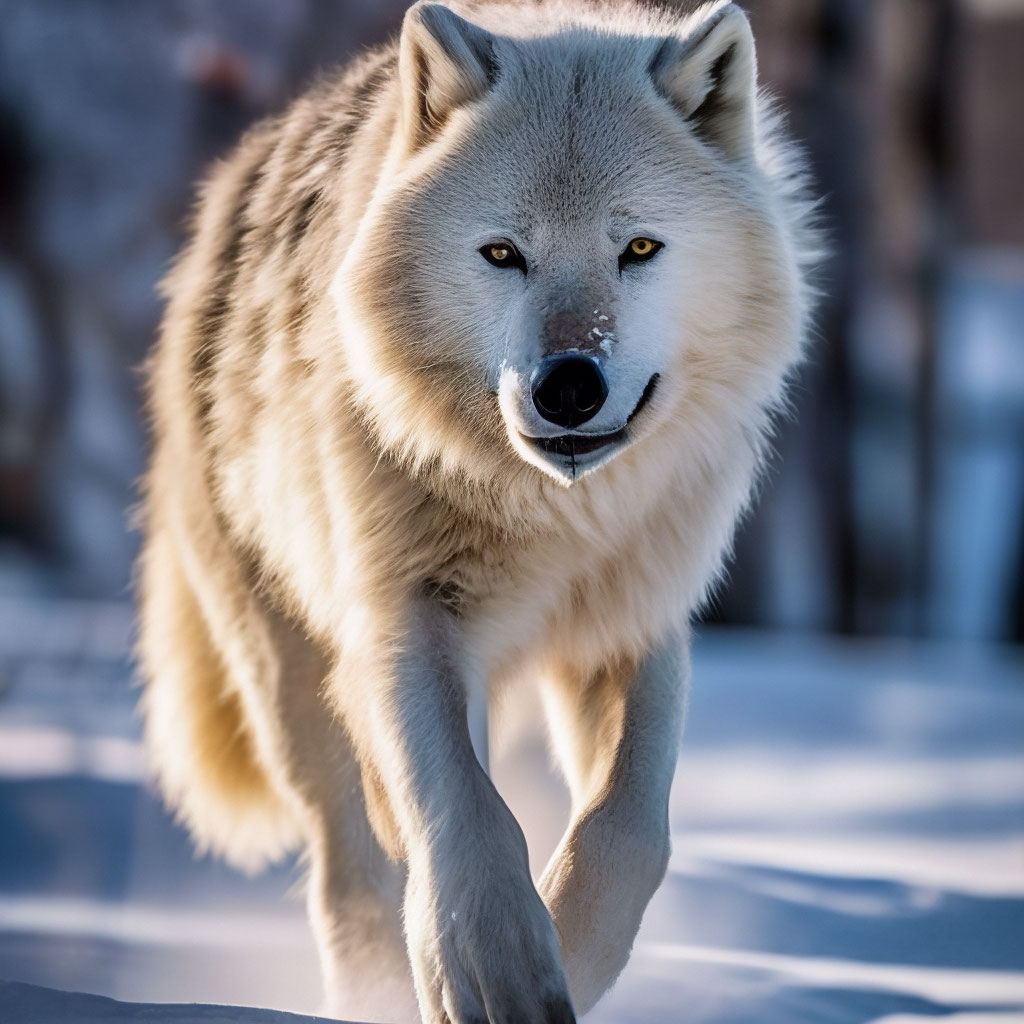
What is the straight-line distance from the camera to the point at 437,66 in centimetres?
212

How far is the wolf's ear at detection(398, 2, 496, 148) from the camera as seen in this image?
6.81 feet

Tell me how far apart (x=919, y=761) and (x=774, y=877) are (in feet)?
3.92

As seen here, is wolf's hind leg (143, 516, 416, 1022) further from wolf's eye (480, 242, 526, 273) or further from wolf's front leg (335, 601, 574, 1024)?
wolf's eye (480, 242, 526, 273)

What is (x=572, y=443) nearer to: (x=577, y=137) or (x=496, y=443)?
(x=496, y=443)

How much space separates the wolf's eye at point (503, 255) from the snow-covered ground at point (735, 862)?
1152 mm

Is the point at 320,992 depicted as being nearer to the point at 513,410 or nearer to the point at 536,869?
the point at 536,869

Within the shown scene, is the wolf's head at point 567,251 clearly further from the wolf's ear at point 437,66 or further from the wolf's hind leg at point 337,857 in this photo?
the wolf's hind leg at point 337,857

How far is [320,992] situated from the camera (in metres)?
2.89

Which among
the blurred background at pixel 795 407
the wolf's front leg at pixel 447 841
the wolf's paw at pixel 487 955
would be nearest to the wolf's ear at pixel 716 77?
the wolf's front leg at pixel 447 841

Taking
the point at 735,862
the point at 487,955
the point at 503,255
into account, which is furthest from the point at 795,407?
the point at 487,955

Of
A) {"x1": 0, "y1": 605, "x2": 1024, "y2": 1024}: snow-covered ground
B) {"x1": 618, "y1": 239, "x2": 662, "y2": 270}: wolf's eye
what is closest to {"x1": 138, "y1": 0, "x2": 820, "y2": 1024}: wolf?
{"x1": 618, "y1": 239, "x2": 662, "y2": 270}: wolf's eye

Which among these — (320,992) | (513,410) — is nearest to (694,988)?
(320,992)

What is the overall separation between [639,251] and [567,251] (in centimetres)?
12

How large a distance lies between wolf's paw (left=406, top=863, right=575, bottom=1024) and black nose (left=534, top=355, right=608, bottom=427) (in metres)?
0.64
